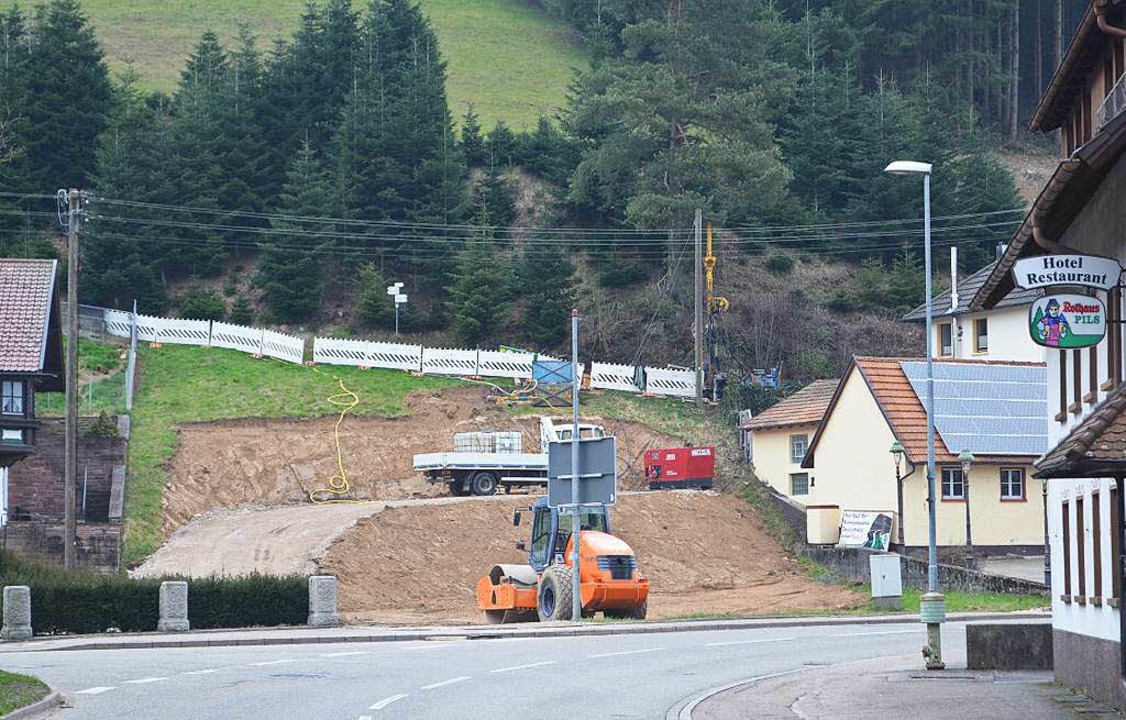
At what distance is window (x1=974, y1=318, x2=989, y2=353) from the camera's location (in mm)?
59875

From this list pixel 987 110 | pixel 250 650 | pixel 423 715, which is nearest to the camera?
pixel 423 715

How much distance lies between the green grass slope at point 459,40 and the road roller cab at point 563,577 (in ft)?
250

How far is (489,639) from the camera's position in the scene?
31.2 meters

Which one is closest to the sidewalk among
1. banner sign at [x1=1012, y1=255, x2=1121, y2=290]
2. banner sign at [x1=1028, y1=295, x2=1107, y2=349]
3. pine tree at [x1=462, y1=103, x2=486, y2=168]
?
banner sign at [x1=1028, y1=295, x2=1107, y2=349]

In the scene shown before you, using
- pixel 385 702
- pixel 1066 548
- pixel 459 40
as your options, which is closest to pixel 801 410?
pixel 1066 548

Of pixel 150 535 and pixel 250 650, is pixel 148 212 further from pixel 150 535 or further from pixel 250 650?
pixel 250 650

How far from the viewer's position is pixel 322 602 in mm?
34875

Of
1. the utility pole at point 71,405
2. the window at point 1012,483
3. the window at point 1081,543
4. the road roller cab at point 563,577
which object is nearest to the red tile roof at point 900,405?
the window at point 1012,483

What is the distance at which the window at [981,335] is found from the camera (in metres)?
59.9

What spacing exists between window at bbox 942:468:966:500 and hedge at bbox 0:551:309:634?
20.7 metres

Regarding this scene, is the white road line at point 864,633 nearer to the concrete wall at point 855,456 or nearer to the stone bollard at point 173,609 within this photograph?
the stone bollard at point 173,609

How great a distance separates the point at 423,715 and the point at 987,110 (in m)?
97.0

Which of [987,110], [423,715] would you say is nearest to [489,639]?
[423,715]

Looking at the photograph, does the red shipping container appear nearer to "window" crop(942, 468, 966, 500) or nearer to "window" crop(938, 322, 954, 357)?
"window" crop(938, 322, 954, 357)
